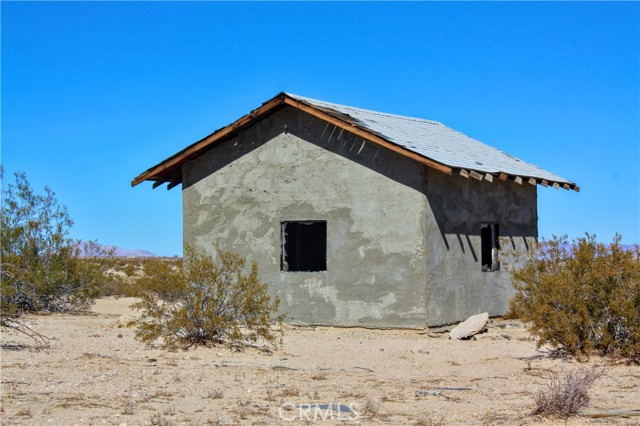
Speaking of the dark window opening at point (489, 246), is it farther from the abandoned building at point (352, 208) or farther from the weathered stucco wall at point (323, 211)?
the weathered stucco wall at point (323, 211)

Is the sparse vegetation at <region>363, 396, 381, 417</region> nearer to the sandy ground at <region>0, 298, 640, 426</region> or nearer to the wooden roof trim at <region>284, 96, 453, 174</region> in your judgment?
the sandy ground at <region>0, 298, 640, 426</region>

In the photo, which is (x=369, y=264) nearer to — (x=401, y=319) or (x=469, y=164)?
(x=401, y=319)

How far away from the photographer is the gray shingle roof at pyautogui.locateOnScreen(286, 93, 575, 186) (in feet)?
56.7

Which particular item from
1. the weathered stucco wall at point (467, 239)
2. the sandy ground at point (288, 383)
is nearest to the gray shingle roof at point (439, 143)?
the weathered stucco wall at point (467, 239)

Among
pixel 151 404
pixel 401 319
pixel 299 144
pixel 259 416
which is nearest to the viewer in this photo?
pixel 259 416

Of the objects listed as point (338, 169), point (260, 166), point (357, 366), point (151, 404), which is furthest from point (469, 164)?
point (151, 404)

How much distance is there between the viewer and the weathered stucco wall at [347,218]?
16688 mm

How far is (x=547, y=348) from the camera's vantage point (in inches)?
530

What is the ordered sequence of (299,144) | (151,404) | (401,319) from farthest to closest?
(299,144)
(401,319)
(151,404)

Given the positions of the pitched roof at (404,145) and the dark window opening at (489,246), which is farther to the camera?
the dark window opening at (489,246)

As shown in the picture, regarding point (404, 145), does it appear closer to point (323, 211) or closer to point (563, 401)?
point (323, 211)

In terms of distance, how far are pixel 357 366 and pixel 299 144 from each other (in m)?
6.61

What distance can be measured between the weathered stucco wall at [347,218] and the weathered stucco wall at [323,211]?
0.06ft

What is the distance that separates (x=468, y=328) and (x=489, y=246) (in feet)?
12.7
